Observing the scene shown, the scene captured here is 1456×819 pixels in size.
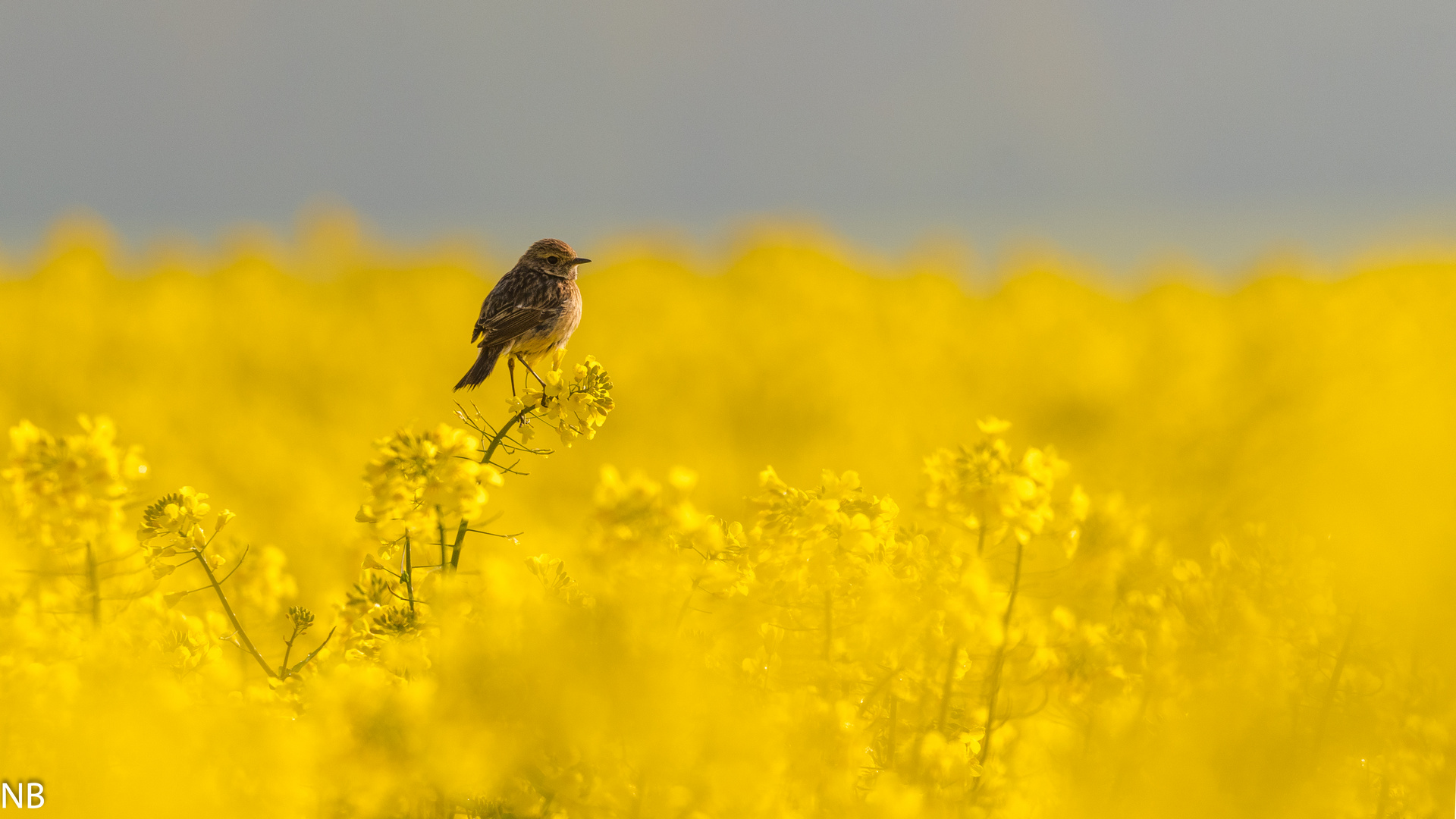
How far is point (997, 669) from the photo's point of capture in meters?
1.93

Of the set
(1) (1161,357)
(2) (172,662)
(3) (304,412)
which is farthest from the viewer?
(1) (1161,357)

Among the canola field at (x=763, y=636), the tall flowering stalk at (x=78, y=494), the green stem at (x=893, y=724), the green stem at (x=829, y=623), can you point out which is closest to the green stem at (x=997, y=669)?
the canola field at (x=763, y=636)

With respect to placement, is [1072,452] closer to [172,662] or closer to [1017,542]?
[1017,542]

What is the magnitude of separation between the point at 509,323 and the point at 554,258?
1.09 feet

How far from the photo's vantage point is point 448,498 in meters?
1.75

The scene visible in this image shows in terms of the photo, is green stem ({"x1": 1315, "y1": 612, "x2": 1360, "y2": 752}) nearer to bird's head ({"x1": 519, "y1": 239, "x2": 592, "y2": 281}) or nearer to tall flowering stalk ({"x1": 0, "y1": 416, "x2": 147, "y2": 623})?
bird's head ({"x1": 519, "y1": 239, "x2": 592, "y2": 281})

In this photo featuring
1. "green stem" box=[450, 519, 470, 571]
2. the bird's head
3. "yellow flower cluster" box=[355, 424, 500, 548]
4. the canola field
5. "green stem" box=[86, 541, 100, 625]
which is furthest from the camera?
the bird's head

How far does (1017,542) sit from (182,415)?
7975 mm

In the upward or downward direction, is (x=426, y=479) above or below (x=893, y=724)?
above

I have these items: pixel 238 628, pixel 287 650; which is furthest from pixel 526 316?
pixel 287 650

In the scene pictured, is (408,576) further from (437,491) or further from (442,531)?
(437,491)

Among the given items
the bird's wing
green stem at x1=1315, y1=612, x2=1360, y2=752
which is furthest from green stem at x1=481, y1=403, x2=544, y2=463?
green stem at x1=1315, y1=612, x2=1360, y2=752

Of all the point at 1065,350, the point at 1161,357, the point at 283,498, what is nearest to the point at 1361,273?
the point at 1161,357

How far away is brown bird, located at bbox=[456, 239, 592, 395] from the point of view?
→ 2.15 metres
